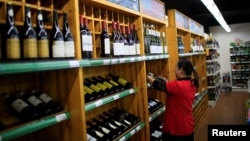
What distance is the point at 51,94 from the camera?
2121 mm

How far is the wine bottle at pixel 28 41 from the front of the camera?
5.47 ft

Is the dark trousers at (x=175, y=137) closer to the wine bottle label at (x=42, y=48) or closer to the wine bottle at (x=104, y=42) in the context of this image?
the wine bottle at (x=104, y=42)

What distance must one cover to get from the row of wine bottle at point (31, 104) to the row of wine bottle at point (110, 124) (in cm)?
66

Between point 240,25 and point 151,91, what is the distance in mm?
11315

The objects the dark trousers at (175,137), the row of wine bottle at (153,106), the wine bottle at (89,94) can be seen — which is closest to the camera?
the wine bottle at (89,94)

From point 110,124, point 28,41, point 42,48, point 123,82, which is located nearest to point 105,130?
point 110,124

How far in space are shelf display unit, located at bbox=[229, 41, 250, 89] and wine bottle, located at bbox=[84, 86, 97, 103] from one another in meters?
12.4

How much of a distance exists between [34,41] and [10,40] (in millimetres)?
160

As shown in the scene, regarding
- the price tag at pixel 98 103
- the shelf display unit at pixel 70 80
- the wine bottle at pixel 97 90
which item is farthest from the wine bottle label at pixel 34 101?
the wine bottle at pixel 97 90

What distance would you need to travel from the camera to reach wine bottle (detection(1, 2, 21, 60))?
5.14ft

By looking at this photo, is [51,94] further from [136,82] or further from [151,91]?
[151,91]

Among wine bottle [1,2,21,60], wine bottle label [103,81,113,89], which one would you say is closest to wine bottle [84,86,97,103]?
wine bottle label [103,81,113,89]

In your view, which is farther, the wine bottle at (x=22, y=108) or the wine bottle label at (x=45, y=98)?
the wine bottle label at (x=45, y=98)

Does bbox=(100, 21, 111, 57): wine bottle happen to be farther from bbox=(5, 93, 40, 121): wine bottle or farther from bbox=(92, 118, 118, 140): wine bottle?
bbox=(5, 93, 40, 121): wine bottle
